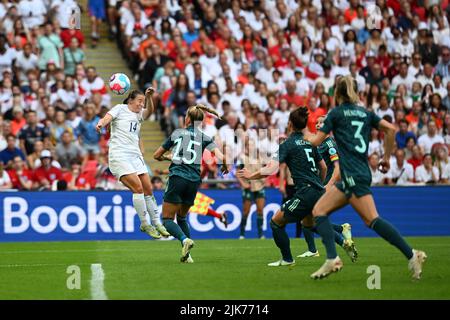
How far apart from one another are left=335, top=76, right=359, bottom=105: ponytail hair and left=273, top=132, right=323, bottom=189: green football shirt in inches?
79.4

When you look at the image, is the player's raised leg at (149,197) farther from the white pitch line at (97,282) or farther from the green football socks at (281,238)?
the green football socks at (281,238)

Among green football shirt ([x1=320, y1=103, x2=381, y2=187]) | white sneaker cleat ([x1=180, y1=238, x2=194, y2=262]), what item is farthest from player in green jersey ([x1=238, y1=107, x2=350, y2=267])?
green football shirt ([x1=320, y1=103, x2=381, y2=187])

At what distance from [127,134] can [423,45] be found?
14975 millimetres

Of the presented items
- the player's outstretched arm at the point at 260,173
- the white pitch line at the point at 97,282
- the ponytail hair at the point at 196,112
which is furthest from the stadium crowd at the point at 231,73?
the player's outstretched arm at the point at 260,173

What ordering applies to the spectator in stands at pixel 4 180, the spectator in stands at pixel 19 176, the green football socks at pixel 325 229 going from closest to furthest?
the green football socks at pixel 325 229, the spectator in stands at pixel 4 180, the spectator in stands at pixel 19 176

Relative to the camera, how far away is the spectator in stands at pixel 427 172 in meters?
24.6

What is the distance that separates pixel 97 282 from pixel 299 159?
11.3ft

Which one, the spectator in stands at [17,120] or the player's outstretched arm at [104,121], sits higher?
the spectator in stands at [17,120]

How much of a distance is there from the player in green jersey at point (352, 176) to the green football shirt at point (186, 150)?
3702mm

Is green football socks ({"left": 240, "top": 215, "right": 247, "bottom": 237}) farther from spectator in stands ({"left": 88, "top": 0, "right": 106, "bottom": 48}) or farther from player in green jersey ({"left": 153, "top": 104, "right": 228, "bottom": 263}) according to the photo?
spectator in stands ({"left": 88, "top": 0, "right": 106, "bottom": 48})

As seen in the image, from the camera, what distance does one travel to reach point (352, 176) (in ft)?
38.3
